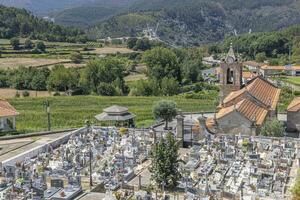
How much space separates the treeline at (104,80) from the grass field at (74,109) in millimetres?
9760

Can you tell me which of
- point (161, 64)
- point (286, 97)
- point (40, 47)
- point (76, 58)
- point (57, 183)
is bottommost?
point (286, 97)

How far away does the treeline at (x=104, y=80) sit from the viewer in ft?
239

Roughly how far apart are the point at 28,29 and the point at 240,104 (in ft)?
369

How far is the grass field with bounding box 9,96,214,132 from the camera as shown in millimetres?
45688

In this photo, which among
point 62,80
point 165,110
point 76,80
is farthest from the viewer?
point 76,80

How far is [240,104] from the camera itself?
36469 mm

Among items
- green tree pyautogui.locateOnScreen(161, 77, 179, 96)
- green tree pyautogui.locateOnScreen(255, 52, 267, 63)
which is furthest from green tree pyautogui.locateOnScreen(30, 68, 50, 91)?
green tree pyautogui.locateOnScreen(255, 52, 267, 63)

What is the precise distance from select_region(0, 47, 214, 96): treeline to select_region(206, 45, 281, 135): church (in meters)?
28.2

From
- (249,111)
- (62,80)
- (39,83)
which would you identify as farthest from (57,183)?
(39,83)

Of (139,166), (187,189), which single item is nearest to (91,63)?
(139,166)

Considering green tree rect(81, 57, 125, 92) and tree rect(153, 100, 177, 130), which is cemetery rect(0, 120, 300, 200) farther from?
green tree rect(81, 57, 125, 92)

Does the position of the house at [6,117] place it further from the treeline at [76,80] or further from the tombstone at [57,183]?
the treeline at [76,80]

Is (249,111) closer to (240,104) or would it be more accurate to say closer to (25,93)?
(240,104)

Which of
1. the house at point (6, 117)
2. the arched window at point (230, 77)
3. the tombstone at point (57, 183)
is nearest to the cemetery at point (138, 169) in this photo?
the tombstone at point (57, 183)
